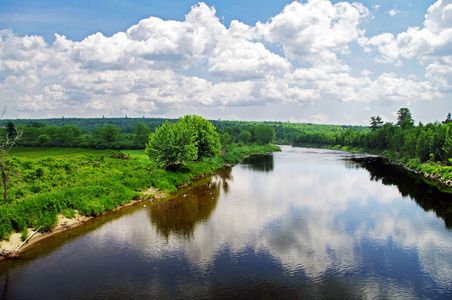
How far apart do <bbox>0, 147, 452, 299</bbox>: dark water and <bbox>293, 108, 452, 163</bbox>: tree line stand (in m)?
29.1

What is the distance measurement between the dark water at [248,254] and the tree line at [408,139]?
29.1m

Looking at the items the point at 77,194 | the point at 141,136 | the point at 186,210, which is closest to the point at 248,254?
the point at 186,210

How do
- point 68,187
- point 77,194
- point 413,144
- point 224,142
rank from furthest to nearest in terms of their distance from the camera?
1. point 224,142
2. point 413,144
3. point 68,187
4. point 77,194

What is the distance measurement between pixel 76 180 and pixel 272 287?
80.4ft

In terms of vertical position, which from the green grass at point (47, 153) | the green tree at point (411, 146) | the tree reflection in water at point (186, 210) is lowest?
the tree reflection in water at point (186, 210)

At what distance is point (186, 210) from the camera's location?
88.9ft

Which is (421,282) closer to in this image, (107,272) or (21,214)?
(107,272)

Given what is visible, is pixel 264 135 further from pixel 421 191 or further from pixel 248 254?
pixel 248 254

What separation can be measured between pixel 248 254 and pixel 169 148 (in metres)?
25.4

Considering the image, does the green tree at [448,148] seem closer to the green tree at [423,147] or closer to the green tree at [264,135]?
the green tree at [423,147]

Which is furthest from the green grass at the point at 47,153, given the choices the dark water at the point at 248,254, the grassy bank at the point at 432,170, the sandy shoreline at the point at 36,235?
the grassy bank at the point at 432,170

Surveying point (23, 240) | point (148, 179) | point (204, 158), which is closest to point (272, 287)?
point (23, 240)

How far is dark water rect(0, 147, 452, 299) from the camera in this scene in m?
13.9

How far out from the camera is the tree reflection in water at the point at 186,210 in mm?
22172
